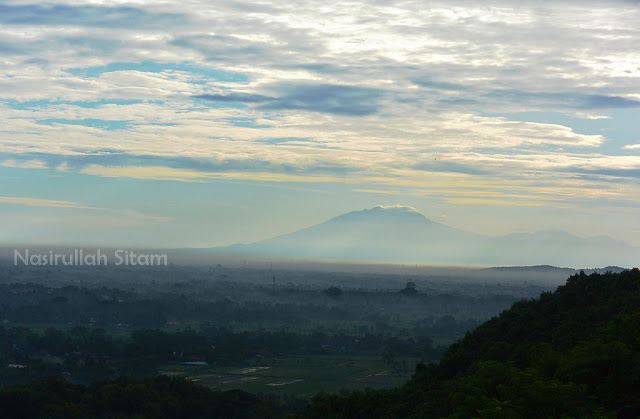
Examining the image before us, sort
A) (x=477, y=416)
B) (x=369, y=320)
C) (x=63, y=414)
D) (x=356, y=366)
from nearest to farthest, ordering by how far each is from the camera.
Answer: (x=477, y=416) < (x=63, y=414) < (x=356, y=366) < (x=369, y=320)

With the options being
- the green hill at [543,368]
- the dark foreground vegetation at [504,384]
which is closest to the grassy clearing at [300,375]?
the dark foreground vegetation at [504,384]

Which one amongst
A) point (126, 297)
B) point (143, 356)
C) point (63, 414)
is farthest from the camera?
point (126, 297)

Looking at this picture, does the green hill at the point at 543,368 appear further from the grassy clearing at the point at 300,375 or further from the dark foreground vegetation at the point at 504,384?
the grassy clearing at the point at 300,375

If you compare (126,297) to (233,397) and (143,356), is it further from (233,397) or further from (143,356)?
(233,397)

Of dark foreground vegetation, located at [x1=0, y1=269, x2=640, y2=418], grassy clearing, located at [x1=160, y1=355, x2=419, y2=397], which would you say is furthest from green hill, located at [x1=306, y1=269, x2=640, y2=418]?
grassy clearing, located at [x1=160, y1=355, x2=419, y2=397]

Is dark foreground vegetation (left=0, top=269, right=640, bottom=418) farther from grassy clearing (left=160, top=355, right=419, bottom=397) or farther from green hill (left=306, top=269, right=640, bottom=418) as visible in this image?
grassy clearing (left=160, top=355, right=419, bottom=397)

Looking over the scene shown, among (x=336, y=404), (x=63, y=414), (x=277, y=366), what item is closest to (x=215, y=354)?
(x=277, y=366)
